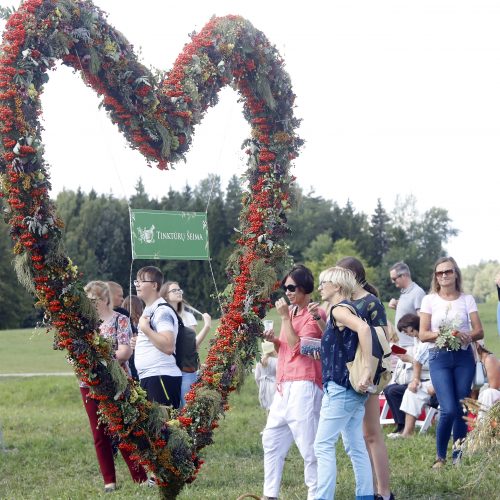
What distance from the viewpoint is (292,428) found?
777cm

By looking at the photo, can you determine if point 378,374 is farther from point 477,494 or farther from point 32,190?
point 32,190

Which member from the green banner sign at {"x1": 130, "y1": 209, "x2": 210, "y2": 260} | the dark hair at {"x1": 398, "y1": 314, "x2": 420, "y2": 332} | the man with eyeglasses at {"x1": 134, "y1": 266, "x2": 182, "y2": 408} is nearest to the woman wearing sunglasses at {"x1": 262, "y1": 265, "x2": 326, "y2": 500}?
the green banner sign at {"x1": 130, "y1": 209, "x2": 210, "y2": 260}

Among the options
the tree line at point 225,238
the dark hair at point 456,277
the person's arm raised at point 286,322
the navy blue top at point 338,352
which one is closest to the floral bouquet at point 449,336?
the dark hair at point 456,277

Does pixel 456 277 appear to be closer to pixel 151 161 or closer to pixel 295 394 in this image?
→ pixel 295 394

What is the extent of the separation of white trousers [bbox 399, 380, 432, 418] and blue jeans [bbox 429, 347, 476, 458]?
250 cm

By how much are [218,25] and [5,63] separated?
7.35ft

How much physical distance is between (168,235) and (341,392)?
188 cm

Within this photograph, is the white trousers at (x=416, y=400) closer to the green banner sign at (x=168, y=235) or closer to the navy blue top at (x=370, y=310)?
the navy blue top at (x=370, y=310)

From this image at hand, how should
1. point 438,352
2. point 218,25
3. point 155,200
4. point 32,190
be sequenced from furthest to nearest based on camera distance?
point 155,200
point 438,352
point 218,25
point 32,190

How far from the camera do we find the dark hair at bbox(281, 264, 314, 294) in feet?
26.0

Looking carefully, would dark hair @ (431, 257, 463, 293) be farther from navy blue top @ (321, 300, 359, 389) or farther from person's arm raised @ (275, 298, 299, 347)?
navy blue top @ (321, 300, 359, 389)

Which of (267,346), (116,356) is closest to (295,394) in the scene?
(267,346)

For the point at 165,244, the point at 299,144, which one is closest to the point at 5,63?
the point at 165,244

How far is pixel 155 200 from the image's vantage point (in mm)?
60188
